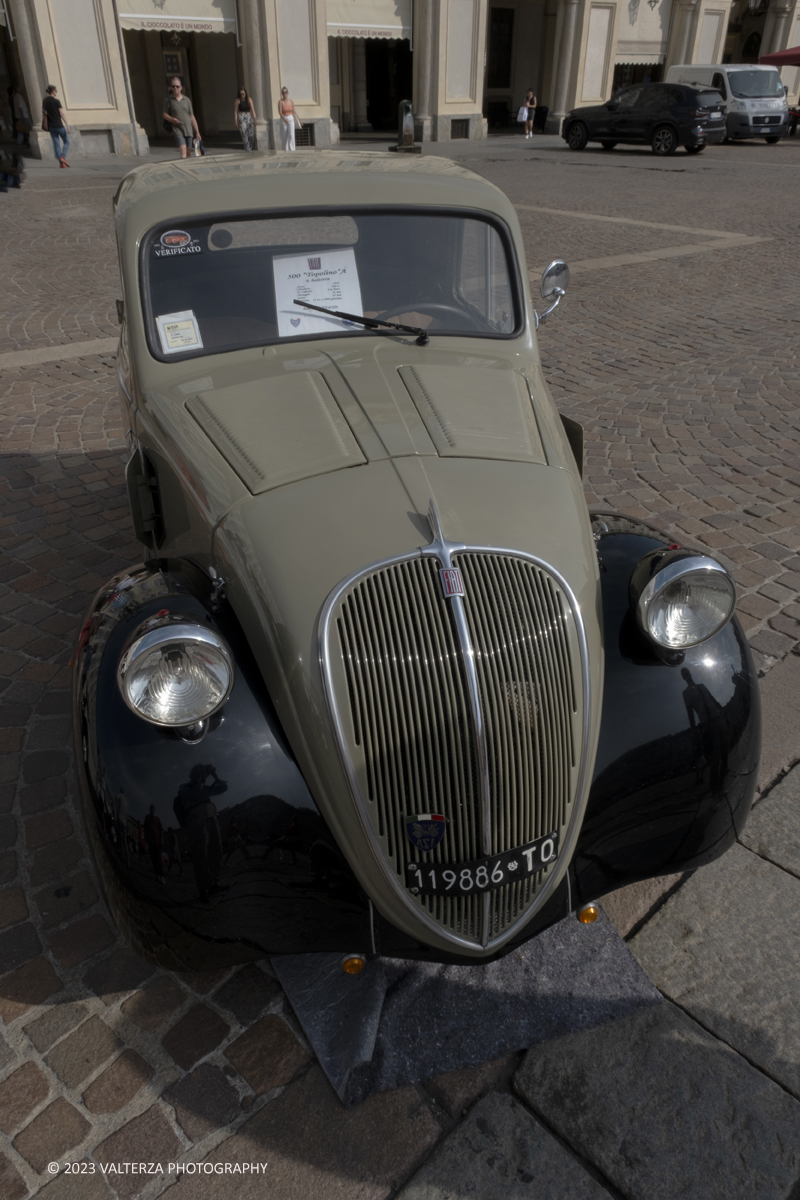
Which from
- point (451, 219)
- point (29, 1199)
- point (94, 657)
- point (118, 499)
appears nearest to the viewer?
point (29, 1199)

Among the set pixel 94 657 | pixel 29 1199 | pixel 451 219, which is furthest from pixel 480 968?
pixel 451 219

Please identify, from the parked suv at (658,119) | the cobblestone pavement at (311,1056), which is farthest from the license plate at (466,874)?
the parked suv at (658,119)

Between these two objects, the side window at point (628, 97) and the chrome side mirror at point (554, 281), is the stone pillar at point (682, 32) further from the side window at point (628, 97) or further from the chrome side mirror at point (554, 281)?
the chrome side mirror at point (554, 281)

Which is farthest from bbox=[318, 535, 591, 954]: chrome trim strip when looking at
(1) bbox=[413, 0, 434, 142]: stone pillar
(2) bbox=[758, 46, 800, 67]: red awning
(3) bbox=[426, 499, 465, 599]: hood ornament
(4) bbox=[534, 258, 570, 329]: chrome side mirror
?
(2) bbox=[758, 46, 800, 67]: red awning

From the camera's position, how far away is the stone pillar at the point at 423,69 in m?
23.5

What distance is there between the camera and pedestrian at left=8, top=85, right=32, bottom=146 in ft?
66.8

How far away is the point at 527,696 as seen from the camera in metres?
2.00

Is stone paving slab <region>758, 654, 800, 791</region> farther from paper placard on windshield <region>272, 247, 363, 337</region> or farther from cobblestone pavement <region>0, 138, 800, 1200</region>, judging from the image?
paper placard on windshield <region>272, 247, 363, 337</region>

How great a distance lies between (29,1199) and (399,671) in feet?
4.81

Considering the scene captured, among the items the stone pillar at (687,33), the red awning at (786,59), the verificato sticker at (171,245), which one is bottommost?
the verificato sticker at (171,245)

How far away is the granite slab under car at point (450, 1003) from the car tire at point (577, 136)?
26576mm

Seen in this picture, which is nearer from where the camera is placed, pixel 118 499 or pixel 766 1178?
pixel 766 1178

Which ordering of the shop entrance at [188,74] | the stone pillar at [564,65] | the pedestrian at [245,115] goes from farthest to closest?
1. the stone pillar at [564,65]
2. the shop entrance at [188,74]
3. the pedestrian at [245,115]

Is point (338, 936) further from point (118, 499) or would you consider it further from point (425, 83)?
point (425, 83)
